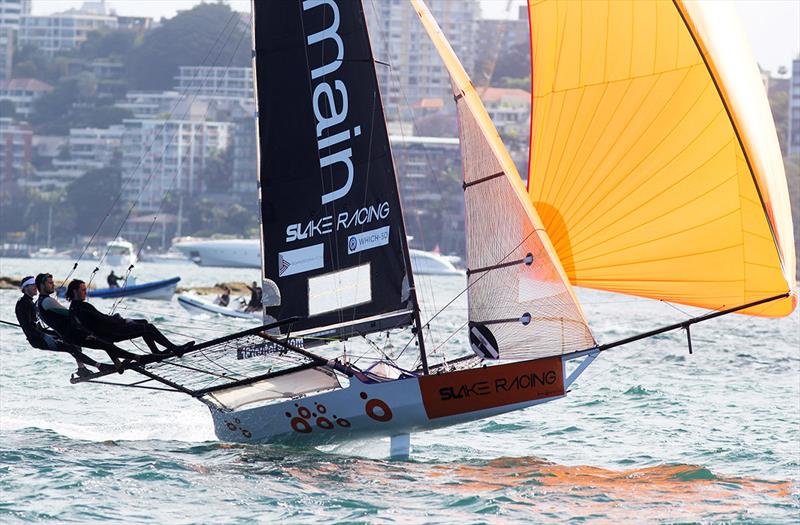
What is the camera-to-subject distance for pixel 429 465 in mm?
10359

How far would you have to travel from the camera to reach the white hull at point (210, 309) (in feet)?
85.8

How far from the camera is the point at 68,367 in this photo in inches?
672

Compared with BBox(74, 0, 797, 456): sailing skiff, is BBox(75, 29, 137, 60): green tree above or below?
above

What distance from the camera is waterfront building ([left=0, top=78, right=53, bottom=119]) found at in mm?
141250

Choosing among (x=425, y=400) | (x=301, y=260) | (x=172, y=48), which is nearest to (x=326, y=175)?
(x=301, y=260)

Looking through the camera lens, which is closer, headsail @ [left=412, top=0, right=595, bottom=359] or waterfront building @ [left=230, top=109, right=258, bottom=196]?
headsail @ [left=412, top=0, right=595, bottom=359]

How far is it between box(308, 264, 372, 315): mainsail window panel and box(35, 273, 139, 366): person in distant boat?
140 centimetres

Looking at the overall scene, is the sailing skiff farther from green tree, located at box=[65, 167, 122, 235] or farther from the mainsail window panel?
green tree, located at box=[65, 167, 122, 235]

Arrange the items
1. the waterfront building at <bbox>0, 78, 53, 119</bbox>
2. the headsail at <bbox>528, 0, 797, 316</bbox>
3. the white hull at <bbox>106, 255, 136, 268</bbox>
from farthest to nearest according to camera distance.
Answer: the waterfront building at <bbox>0, 78, 53, 119</bbox> < the white hull at <bbox>106, 255, 136, 268</bbox> < the headsail at <bbox>528, 0, 797, 316</bbox>

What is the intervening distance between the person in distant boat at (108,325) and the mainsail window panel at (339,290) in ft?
3.83

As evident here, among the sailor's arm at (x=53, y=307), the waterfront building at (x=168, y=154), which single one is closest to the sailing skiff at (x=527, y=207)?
the sailor's arm at (x=53, y=307)

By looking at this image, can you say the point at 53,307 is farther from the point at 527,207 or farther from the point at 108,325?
the point at 527,207

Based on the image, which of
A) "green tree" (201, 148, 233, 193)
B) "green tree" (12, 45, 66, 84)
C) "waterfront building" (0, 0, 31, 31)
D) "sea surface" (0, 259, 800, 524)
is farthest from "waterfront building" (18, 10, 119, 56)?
"sea surface" (0, 259, 800, 524)

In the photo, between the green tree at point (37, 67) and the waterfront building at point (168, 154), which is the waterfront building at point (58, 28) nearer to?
the green tree at point (37, 67)
